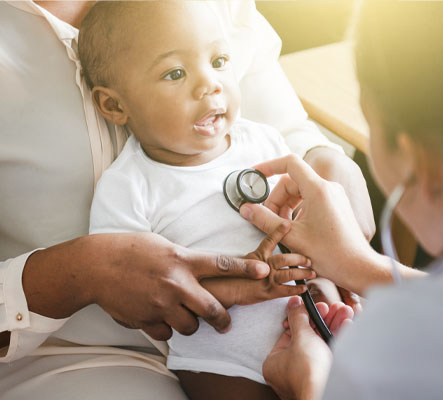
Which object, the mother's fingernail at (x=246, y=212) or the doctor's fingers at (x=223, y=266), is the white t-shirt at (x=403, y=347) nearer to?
the doctor's fingers at (x=223, y=266)

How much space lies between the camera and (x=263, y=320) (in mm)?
964

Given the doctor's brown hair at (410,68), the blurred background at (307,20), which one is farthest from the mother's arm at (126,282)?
the blurred background at (307,20)

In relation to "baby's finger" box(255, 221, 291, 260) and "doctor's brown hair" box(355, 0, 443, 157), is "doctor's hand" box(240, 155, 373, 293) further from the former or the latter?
"doctor's brown hair" box(355, 0, 443, 157)

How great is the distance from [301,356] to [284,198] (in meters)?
0.34

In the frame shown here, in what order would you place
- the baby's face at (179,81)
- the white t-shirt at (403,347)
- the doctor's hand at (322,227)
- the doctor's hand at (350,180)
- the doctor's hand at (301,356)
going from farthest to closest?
1. the doctor's hand at (350,180)
2. the baby's face at (179,81)
3. the doctor's hand at (322,227)
4. the doctor's hand at (301,356)
5. the white t-shirt at (403,347)

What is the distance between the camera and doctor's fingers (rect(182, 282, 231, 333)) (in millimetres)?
875

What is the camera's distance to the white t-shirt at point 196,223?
0.95 m

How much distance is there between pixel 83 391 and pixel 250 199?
0.49 metres

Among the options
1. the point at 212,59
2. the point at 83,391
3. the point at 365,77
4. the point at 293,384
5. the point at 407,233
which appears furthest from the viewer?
the point at 407,233

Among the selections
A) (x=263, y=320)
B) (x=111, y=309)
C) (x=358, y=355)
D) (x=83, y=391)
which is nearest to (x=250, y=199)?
(x=263, y=320)

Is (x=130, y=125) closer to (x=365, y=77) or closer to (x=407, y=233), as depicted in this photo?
(x=365, y=77)

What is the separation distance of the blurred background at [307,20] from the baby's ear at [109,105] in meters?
1.12

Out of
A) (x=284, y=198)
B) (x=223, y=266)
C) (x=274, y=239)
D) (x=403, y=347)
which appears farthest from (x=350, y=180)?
(x=403, y=347)

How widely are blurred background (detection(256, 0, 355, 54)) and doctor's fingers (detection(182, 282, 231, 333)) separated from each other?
1429 mm
